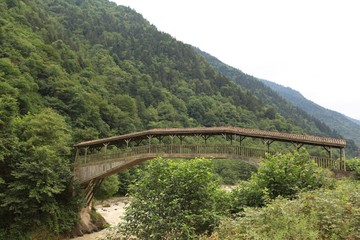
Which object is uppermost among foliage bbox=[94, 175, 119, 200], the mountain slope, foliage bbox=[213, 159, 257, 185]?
the mountain slope

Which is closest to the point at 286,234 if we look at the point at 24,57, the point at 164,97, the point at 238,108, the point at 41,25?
the point at 24,57

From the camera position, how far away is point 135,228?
10172mm

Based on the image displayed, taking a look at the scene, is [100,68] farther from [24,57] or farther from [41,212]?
[41,212]

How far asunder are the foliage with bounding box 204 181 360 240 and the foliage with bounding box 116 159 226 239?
1.26 metres

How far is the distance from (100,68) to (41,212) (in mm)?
65166

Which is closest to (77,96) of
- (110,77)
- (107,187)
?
(107,187)

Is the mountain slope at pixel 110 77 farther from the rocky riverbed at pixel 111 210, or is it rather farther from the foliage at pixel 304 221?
the foliage at pixel 304 221

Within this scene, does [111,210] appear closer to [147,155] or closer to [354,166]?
[147,155]

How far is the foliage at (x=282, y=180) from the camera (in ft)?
38.6

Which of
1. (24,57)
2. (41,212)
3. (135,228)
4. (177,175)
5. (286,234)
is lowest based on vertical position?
(41,212)

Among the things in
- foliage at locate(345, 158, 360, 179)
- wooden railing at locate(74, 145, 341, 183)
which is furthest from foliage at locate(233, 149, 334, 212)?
wooden railing at locate(74, 145, 341, 183)

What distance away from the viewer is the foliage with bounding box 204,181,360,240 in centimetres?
734

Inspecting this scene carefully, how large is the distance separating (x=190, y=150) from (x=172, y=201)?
1326 centimetres

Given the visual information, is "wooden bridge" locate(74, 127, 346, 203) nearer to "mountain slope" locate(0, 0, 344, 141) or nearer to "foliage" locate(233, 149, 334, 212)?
"foliage" locate(233, 149, 334, 212)
